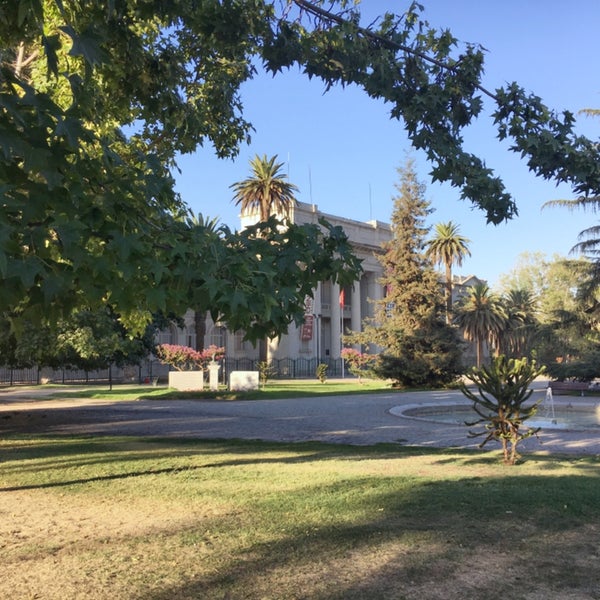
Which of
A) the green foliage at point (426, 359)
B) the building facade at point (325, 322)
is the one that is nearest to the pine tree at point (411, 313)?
the green foliage at point (426, 359)

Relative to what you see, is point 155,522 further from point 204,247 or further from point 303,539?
point 204,247

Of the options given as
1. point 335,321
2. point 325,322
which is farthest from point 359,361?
point 325,322

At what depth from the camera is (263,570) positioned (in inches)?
177

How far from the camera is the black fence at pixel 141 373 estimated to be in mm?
49688

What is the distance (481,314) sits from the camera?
204ft

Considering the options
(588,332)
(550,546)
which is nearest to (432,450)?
(550,546)

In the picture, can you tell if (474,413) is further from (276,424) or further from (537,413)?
(276,424)

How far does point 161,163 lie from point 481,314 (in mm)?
59924

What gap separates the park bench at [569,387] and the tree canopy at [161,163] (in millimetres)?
25943

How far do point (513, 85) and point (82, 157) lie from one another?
3.41m

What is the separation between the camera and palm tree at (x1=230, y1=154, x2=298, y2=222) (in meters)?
49.8

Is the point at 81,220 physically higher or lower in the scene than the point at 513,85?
lower

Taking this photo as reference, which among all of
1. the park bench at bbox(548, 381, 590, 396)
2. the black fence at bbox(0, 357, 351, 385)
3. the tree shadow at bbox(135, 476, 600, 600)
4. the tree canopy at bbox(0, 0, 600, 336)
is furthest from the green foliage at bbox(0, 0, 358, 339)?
the black fence at bbox(0, 357, 351, 385)

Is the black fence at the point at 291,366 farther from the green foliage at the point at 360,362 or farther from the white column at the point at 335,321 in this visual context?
the green foliage at the point at 360,362
